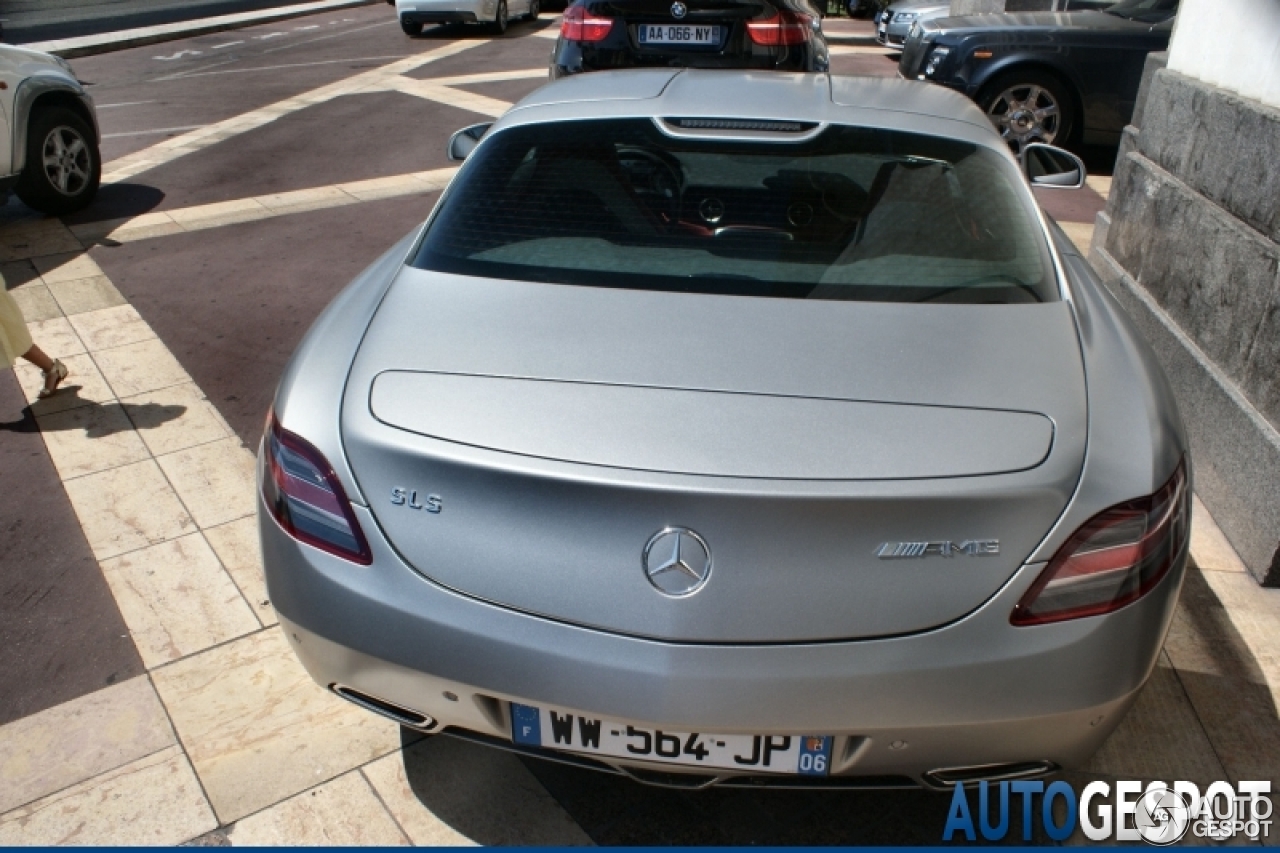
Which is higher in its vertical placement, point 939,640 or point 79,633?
point 939,640

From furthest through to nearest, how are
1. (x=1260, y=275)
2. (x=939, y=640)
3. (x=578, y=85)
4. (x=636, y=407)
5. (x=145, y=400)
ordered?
(x=145, y=400)
(x=1260, y=275)
(x=578, y=85)
(x=636, y=407)
(x=939, y=640)

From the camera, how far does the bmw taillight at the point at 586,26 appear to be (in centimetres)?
861

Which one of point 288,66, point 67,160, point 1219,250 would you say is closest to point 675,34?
point 67,160

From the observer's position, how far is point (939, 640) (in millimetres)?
1925

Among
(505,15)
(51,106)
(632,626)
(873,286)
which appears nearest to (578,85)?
(873,286)

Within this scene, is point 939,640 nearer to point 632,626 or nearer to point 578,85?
point 632,626

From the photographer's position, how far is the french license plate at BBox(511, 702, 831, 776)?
2037 mm

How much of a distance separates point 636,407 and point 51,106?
7.51m

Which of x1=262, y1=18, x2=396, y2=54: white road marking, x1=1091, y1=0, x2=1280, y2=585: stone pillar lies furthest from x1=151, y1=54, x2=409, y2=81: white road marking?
x1=1091, y1=0, x2=1280, y2=585: stone pillar

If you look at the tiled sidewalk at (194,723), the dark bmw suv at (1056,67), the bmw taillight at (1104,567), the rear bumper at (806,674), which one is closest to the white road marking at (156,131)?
the dark bmw suv at (1056,67)

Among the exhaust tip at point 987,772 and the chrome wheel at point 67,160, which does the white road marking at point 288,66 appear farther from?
the exhaust tip at point 987,772

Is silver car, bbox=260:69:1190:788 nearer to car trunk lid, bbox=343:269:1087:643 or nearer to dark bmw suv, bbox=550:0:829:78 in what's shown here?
car trunk lid, bbox=343:269:1087:643

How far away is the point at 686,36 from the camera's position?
28.3 ft

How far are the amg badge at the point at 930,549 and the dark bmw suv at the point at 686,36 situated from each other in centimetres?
731
